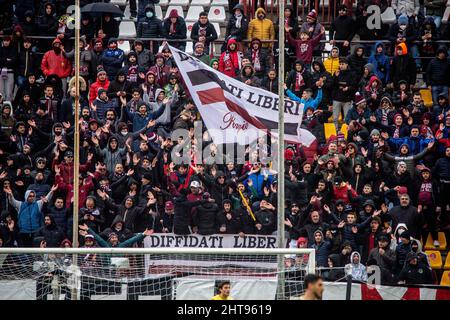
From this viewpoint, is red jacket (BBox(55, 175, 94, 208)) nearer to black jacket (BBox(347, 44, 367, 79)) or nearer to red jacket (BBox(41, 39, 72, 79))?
red jacket (BBox(41, 39, 72, 79))

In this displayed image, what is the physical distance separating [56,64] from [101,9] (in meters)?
1.53

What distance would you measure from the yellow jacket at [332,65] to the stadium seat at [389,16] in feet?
7.98

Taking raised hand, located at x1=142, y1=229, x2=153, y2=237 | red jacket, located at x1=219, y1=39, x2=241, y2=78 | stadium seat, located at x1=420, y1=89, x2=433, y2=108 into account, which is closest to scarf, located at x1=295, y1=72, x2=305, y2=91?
red jacket, located at x1=219, y1=39, x2=241, y2=78

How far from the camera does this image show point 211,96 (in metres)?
22.5

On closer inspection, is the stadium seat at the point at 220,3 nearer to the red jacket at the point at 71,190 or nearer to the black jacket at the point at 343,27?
the black jacket at the point at 343,27

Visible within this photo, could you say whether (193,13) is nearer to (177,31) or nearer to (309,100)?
(177,31)

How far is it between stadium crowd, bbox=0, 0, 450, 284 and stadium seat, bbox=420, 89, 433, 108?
24cm

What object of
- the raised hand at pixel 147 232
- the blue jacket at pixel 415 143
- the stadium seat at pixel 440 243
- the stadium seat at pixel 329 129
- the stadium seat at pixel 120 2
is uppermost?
the stadium seat at pixel 120 2

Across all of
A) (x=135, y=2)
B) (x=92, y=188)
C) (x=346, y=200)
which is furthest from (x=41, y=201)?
(x=135, y=2)

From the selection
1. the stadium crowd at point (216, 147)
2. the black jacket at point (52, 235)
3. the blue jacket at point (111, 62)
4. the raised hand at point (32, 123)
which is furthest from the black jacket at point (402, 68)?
the black jacket at point (52, 235)

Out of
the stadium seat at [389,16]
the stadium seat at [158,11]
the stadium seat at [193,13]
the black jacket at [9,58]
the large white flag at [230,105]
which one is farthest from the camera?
the stadium seat at [193,13]

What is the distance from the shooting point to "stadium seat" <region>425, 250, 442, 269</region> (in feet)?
Answer: 78.3

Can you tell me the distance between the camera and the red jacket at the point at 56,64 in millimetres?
26766
